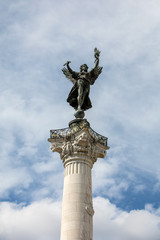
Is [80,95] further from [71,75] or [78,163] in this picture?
[78,163]

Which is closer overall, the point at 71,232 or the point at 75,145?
the point at 71,232

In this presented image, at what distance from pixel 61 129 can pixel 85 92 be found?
15.7ft

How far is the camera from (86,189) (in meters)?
24.5

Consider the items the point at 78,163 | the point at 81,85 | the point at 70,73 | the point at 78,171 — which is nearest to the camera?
the point at 78,171

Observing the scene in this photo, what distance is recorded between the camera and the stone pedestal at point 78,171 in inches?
A: 896

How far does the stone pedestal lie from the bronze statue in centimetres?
320

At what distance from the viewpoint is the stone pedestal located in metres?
22.8

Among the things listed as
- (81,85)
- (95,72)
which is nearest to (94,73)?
(95,72)

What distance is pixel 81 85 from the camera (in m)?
30.8

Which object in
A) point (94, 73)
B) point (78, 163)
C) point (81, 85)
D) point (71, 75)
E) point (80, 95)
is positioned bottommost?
point (78, 163)

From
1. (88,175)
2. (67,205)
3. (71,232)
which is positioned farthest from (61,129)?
(71,232)

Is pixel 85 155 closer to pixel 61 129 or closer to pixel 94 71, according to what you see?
pixel 61 129

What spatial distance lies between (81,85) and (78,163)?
821cm

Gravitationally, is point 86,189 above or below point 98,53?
below
